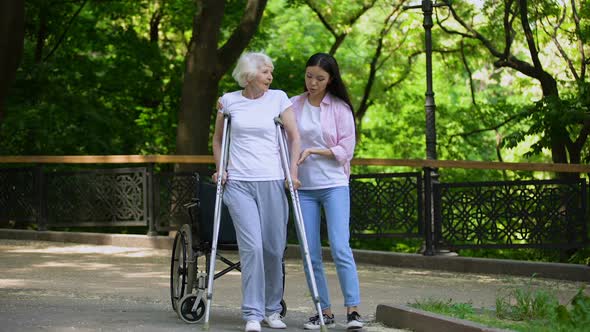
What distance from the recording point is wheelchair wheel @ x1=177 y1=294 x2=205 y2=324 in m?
8.38

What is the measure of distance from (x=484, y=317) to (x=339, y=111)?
174 cm

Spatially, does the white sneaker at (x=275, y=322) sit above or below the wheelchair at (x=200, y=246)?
below

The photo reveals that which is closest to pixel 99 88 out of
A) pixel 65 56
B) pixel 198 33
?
pixel 65 56

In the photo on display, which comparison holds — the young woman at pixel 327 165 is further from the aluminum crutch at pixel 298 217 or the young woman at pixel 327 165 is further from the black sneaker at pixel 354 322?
the aluminum crutch at pixel 298 217

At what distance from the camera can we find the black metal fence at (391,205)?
44.8 feet

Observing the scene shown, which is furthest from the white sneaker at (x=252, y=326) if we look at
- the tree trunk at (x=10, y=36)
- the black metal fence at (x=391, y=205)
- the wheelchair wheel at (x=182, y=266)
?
the tree trunk at (x=10, y=36)

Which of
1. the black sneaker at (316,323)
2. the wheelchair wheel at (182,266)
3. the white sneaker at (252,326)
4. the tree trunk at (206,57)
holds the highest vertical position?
the tree trunk at (206,57)

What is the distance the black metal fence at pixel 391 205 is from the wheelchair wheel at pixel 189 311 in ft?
20.5

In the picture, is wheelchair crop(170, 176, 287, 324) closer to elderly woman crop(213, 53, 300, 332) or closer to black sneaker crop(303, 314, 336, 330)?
black sneaker crop(303, 314, 336, 330)

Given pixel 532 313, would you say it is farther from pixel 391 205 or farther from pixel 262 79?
pixel 391 205

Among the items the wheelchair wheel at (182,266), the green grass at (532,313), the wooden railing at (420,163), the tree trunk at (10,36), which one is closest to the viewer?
the green grass at (532,313)

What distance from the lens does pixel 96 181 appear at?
1759 cm

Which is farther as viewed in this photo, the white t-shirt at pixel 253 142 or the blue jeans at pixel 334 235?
the blue jeans at pixel 334 235

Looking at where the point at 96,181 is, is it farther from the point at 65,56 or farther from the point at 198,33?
the point at 65,56
